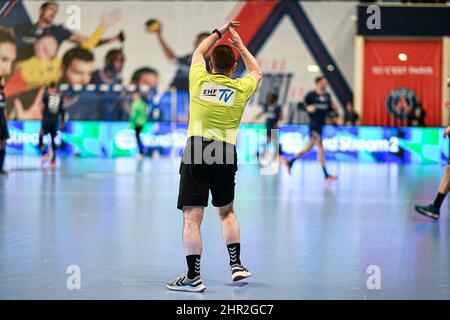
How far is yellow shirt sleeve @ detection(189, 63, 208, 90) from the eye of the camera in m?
6.77

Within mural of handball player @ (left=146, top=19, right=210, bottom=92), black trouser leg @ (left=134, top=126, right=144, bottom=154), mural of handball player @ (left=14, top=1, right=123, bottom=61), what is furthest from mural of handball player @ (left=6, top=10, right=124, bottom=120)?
black trouser leg @ (left=134, top=126, right=144, bottom=154)

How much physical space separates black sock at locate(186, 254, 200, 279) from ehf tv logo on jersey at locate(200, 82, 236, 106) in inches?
48.8

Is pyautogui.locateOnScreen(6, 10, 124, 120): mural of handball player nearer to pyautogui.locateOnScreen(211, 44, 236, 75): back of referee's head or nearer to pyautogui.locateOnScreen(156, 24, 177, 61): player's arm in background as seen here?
pyautogui.locateOnScreen(156, 24, 177, 61): player's arm in background

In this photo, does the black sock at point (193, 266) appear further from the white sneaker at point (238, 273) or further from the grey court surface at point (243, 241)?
the white sneaker at point (238, 273)

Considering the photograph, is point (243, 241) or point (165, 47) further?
point (165, 47)

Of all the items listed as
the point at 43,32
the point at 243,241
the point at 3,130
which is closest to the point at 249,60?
the point at 243,241

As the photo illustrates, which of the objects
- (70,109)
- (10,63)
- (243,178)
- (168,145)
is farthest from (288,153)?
(10,63)

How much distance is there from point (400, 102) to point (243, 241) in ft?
74.0

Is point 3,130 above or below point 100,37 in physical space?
below

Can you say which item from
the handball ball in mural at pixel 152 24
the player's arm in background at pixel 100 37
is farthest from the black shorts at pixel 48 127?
the handball ball in mural at pixel 152 24

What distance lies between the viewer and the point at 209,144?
Result: 685cm

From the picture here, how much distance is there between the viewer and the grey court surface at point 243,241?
22.0ft

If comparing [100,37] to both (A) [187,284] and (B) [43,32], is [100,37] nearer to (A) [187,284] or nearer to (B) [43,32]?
(B) [43,32]
